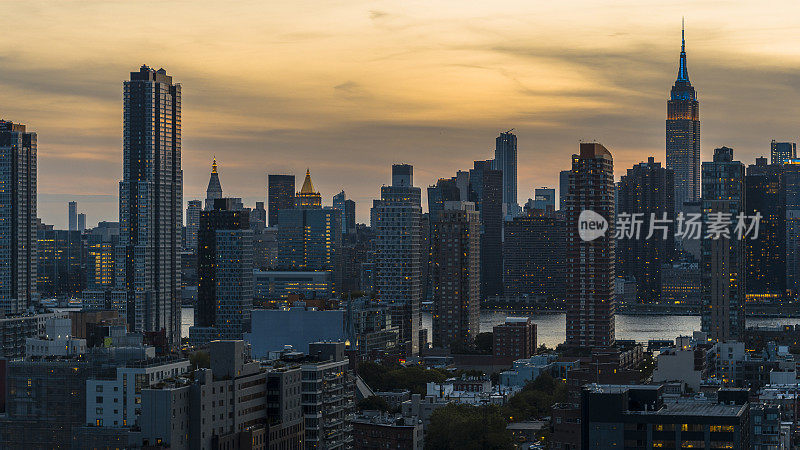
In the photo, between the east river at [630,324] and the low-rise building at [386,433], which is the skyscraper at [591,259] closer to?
the east river at [630,324]

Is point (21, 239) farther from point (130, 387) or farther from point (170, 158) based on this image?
point (130, 387)

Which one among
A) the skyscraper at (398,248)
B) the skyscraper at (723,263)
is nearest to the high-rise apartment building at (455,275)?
the skyscraper at (398,248)

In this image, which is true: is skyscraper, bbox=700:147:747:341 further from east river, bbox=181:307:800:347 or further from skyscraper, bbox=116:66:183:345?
skyscraper, bbox=116:66:183:345

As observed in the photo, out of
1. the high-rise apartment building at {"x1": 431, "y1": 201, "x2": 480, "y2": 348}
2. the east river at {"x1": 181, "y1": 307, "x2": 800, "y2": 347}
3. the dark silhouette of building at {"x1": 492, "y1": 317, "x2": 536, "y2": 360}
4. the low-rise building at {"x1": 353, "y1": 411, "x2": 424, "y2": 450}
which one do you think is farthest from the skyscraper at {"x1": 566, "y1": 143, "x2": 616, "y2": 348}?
the low-rise building at {"x1": 353, "y1": 411, "x2": 424, "y2": 450}

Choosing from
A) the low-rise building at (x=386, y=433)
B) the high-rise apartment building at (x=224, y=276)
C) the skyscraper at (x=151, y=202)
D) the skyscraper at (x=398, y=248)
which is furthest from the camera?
the skyscraper at (x=151, y=202)

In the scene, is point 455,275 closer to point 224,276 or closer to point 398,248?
point 398,248

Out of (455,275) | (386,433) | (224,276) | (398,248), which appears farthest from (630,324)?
(386,433)
